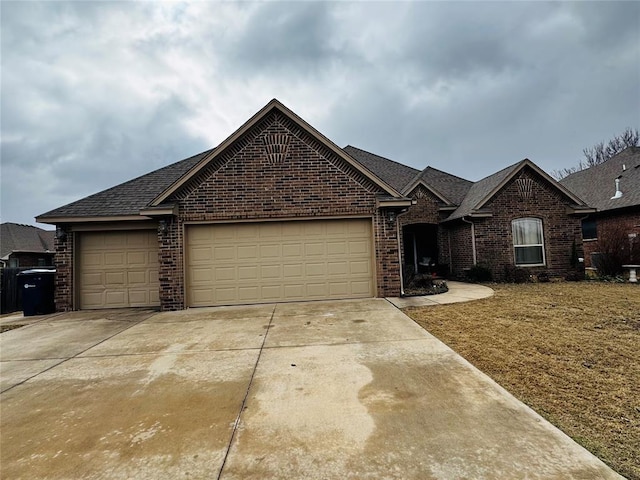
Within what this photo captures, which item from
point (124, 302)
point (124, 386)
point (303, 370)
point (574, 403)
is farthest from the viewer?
point (124, 302)

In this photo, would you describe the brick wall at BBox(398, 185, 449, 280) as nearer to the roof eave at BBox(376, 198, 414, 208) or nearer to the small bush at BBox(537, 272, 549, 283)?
the small bush at BBox(537, 272, 549, 283)

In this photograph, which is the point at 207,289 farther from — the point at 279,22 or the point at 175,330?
the point at 279,22

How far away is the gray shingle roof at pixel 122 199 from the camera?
9.66 m

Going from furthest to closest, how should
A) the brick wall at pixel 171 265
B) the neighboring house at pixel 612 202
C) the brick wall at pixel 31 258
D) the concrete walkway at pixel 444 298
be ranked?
the brick wall at pixel 31 258
the neighboring house at pixel 612 202
the brick wall at pixel 171 265
the concrete walkway at pixel 444 298

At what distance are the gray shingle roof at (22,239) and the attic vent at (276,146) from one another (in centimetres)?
2617

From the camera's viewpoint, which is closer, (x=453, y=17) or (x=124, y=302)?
(x=124, y=302)

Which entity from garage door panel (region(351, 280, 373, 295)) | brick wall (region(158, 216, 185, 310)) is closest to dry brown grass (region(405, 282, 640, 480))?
garage door panel (region(351, 280, 373, 295))

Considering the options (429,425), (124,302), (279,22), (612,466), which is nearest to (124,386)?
(429,425)

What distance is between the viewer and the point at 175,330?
267 inches

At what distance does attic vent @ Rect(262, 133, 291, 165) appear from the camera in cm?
959

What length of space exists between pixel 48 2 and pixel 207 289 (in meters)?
9.14

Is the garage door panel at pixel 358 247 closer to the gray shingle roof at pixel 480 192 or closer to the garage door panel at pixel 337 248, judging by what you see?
the garage door panel at pixel 337 248

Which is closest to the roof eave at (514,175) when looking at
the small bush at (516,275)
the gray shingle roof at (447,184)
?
the gray shingle roof at (447,184)

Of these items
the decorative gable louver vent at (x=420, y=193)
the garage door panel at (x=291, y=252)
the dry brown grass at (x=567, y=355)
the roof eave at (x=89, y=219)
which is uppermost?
the decorative gable louver vent at (x=420, y=193)
